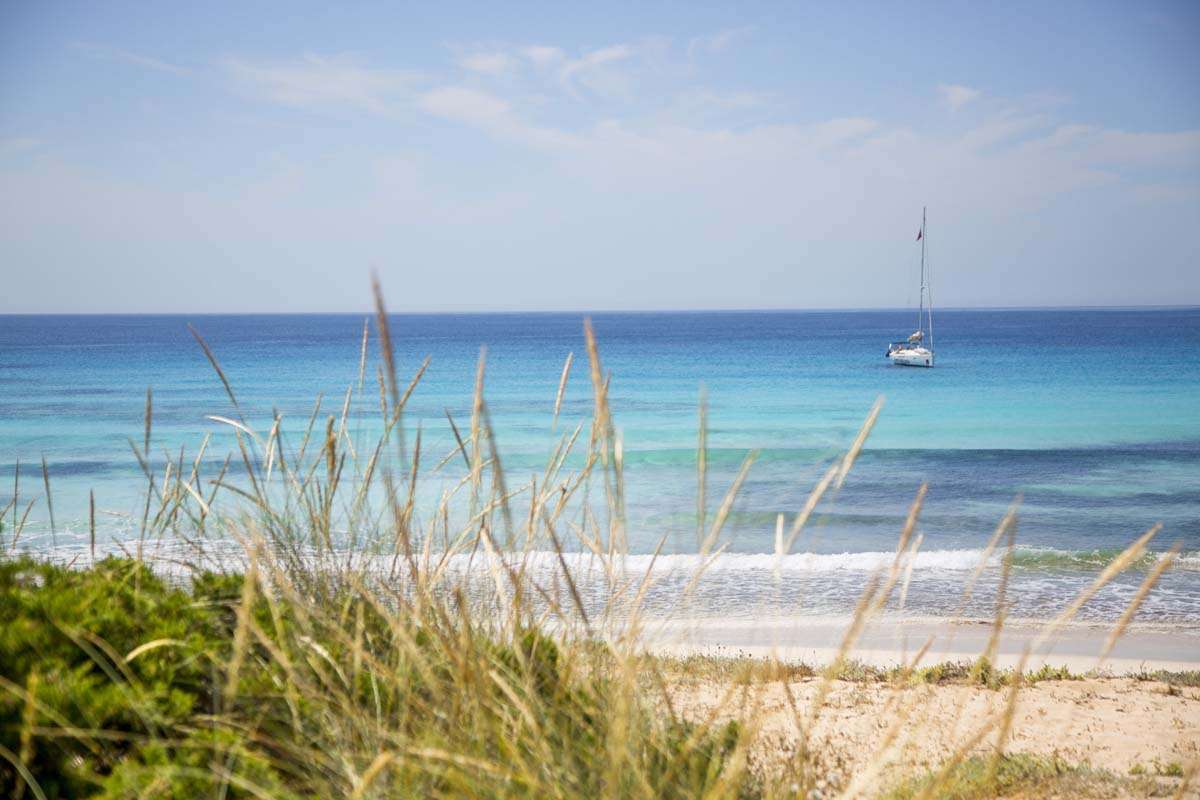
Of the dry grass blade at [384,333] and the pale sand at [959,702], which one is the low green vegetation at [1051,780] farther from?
the dry grass blade at [384,333]

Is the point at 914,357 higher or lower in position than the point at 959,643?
higher

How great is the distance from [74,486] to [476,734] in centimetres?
1580

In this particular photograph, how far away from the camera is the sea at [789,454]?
27.9ft

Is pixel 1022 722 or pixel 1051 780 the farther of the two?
pixel 1022 722

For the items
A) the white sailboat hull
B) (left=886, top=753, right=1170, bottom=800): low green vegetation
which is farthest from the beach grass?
the white sailboat hull

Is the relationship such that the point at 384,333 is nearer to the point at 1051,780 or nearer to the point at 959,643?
the point at 1051,780

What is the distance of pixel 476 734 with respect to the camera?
146 cm

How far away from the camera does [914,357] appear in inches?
1761

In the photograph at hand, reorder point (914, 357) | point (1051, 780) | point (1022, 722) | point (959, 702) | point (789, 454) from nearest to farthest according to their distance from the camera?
point (959, 702) < point (1051, 780) < point (1022, 722) < point (789, 454) < point (914, 357)

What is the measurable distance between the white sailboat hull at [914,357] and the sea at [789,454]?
849mm

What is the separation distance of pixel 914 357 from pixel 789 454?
97.3 feet

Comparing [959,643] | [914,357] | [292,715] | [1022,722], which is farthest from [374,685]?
[914,357]

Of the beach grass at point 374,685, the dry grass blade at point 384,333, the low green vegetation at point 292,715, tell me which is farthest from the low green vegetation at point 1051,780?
the dry grass blade at point 384,333

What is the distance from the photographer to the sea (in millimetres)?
8492
